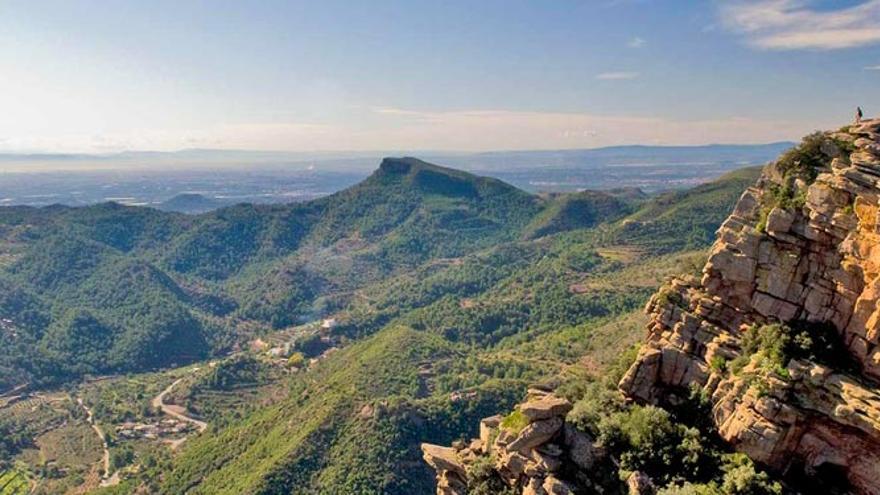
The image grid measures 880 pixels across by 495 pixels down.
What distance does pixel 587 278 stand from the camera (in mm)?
176875

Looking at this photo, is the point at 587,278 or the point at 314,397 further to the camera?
the point at 587,278

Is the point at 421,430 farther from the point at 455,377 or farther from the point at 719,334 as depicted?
the point at 719,334

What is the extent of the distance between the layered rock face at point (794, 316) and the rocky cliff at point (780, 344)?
0.06 m

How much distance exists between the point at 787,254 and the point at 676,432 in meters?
11.2

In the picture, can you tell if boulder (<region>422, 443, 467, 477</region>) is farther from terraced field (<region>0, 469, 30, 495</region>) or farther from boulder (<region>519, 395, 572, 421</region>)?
terraced field (<region>0, 469, 30, 495</region>)

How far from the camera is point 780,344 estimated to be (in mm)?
31312

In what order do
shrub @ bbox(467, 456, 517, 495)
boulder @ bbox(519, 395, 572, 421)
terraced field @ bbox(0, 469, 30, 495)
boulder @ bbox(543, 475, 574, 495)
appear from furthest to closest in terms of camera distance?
terraced field @ bbox(0, 469, 30, 495) < shrub @ bbox(467, 456, 517, 495) < boulder @ bbox(519, 395, 572, 421) < boulder @ bbox(543, 475, 574, 495)

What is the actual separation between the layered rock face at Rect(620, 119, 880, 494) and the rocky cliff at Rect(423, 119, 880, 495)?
2.3 inches

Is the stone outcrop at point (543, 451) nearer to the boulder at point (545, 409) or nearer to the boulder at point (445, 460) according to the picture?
the boulder at point (545, 409)

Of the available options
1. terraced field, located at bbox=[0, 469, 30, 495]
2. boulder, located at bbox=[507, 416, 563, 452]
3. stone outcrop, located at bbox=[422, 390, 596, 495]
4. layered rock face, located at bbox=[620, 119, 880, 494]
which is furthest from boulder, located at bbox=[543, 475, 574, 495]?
terraced field, located at bbox=[0, 469, 30, 495]

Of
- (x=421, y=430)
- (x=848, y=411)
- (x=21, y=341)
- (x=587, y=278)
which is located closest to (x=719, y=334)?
(x=848, y=411)

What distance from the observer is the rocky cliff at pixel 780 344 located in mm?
29219

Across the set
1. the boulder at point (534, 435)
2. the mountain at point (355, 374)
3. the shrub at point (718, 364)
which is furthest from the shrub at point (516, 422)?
the shrub at point (718, 364)

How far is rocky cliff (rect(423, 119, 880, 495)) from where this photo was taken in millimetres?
29219
